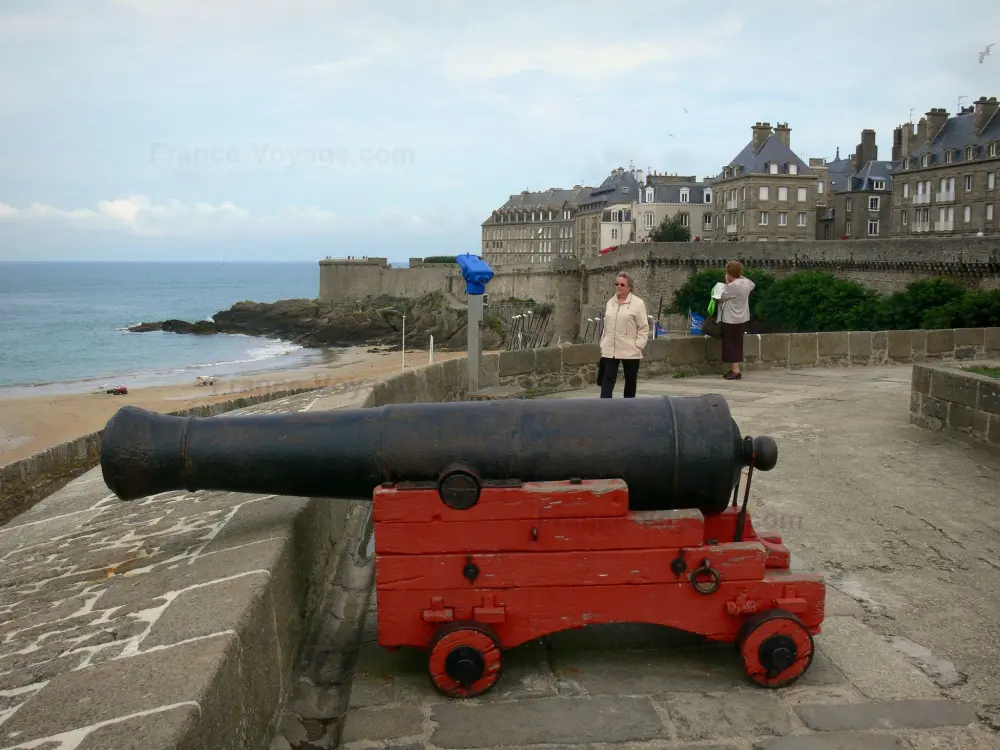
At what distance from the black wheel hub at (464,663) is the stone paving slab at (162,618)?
0.54m

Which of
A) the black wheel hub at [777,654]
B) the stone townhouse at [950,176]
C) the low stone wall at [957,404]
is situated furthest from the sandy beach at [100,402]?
the stone townhouse at [950,176]

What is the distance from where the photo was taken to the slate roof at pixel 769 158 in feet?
201

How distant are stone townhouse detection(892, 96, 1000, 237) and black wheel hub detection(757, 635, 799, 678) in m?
51.7

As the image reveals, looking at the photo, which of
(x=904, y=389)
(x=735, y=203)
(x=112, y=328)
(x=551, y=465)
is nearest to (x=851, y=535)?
Result: (x=551, y=465)

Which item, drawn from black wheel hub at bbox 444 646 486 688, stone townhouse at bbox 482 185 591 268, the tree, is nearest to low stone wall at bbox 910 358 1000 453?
black wheel hub at bbox 444 646 486 688

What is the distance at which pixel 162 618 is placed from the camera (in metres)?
2.70

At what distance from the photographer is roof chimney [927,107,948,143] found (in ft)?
177

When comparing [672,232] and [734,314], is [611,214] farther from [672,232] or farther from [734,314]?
[734,314]

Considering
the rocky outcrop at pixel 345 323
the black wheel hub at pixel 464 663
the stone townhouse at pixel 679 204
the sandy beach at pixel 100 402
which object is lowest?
the sandy beach at pixel 100 402

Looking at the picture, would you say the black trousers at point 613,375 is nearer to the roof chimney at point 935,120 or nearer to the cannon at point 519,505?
the cannon at point 519,505

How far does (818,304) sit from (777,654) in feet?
132

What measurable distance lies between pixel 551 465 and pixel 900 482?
363cm

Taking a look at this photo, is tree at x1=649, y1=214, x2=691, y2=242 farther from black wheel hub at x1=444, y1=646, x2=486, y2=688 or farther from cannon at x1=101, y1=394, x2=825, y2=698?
black wheel hub at x1=444, y1=646, x2=486, y2=688

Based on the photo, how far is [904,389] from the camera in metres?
9.66
